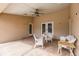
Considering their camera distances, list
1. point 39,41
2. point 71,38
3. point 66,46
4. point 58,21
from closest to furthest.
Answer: point 66,46, point 71,38, point 58,21, point 39,41

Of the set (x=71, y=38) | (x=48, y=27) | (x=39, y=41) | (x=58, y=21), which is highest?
(x=58, y=21)

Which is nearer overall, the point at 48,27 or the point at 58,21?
the point at 48,27

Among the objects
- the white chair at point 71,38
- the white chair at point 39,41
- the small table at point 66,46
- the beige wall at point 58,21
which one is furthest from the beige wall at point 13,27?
the white chair at point 71,38

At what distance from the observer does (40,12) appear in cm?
409

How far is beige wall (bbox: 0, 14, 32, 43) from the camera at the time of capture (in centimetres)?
347

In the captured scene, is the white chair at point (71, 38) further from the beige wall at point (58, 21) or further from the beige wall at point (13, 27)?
the beige wall at point (13, 27)

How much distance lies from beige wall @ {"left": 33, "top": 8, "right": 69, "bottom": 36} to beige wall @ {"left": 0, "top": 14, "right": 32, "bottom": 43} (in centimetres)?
38

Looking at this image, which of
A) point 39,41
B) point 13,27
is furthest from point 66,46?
Result: point 13,27

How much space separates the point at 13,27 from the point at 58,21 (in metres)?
1.94

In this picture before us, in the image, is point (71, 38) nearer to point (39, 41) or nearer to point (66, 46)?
point (66, 46)

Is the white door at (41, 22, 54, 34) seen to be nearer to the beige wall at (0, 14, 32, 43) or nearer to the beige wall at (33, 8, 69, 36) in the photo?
the beige wall at (33, 8, 69, 36)

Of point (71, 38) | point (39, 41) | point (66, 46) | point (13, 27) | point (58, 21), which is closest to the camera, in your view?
point (66, 46)

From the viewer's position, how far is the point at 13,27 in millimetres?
3734

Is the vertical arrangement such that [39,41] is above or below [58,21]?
below
